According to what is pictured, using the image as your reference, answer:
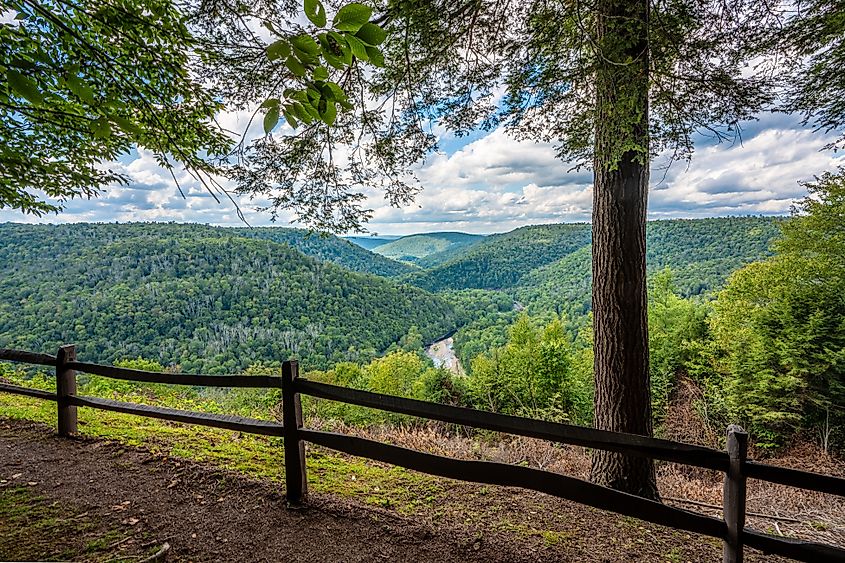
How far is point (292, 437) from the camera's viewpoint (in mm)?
3324

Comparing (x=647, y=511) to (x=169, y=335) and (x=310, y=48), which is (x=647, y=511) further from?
(x=169, y=335)

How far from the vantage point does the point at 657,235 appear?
119 feet

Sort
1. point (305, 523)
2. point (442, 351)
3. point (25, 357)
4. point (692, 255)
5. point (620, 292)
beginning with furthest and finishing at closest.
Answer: point (442, 351) < point (692, 255) < point (25, 357) < point (620, 292) < point (305, 523)

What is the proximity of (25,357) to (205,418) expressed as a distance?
3.15 metres

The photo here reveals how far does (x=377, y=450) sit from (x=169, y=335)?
40.2 metres

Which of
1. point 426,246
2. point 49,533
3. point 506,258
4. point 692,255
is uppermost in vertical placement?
point 426,246

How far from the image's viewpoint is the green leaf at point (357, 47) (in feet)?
3.46

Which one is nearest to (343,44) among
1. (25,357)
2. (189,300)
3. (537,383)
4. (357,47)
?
(357,47)

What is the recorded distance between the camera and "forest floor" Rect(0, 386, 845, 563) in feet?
9.29

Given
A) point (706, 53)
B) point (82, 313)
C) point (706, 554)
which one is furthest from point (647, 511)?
point (82, 313)

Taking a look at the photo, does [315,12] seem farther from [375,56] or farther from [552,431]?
[552,431]

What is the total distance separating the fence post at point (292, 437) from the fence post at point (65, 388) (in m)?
3.25

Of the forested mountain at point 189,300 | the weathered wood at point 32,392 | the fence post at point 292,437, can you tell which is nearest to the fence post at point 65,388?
the weathered wood at point 32,392

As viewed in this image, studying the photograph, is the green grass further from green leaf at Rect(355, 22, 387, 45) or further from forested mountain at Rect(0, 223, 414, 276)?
forested mountain at Rect(0, 223, 414, 276)
